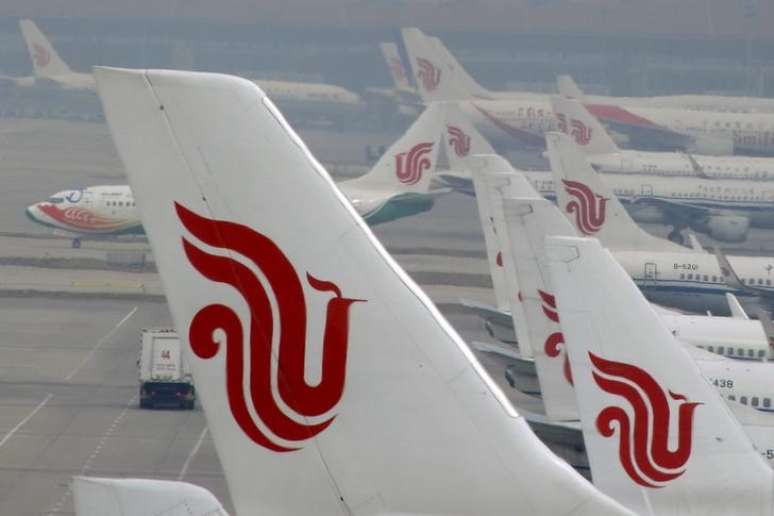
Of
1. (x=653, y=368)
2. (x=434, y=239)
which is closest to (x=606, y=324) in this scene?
→ (x=653, y=368)

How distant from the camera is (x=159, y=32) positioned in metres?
151

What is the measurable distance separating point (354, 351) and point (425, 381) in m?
0.51

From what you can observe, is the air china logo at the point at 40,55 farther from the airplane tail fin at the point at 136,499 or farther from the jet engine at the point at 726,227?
the airplane tail fin at the point at 136,499

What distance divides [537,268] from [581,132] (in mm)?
56633

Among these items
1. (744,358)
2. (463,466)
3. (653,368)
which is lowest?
(463,466)

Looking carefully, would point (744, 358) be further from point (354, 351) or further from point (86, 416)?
point (354, 351)

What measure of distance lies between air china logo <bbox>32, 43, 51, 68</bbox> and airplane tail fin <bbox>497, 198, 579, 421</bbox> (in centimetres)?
11790

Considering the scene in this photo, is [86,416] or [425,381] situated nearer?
[425,381]

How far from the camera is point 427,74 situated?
10306cm

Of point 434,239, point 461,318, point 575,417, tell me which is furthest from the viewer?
point 434,239

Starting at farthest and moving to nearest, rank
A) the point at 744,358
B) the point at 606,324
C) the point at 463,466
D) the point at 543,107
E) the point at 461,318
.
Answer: the point at 543,107 < the point at 461,318 < the point at 744,358 < the point at 606,324 < the point at 463,466

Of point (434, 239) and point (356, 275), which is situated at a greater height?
point (434, 239)

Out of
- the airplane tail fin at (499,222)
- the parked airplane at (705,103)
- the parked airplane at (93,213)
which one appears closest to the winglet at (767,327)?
the airplane tail fin at (499,222)

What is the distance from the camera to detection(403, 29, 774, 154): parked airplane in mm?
98312
